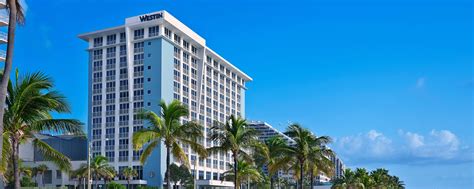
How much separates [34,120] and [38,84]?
1.62 metres

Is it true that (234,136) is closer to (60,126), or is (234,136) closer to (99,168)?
(60,126)

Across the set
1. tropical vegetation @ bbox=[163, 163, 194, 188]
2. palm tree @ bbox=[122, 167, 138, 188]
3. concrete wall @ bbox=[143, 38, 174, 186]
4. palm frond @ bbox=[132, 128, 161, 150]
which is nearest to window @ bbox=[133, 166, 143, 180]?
concrete wall @ bbox=[143, 38, 174, 186]

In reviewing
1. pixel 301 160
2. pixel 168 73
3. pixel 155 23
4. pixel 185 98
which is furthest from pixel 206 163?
pixel 301 160

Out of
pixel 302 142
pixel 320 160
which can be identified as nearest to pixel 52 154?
pixel 302 142

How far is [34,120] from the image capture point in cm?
2255

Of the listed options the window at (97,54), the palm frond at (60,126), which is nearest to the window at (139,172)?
the window at (97,54)

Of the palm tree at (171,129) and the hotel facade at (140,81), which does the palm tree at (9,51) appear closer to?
the palm tree at (171,129)

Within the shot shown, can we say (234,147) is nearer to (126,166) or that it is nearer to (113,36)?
(126,166)

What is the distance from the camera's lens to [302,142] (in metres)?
51.6

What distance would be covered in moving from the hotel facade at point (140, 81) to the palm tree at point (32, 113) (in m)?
95.5

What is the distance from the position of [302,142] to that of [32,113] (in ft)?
106

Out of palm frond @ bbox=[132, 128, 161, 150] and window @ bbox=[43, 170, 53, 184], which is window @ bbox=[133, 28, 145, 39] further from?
palm frond @ bbox=[132, 128, 161, 150]

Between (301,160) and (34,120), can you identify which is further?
(301,160)

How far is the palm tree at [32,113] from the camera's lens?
21812 millimetres
